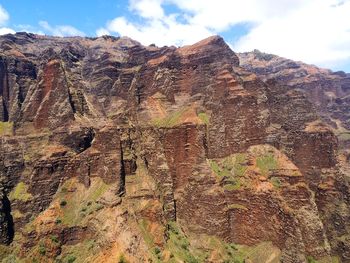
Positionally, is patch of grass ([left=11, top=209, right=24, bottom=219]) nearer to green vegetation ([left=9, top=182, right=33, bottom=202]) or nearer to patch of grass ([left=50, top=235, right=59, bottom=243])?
green vegetation ([left=9, top=182, right=33, bottom=202])

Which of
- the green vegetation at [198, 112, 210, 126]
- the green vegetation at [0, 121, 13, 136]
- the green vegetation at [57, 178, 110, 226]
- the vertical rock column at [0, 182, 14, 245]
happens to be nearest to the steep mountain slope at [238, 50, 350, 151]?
the green vegetation at [198, 112, 210, 126]

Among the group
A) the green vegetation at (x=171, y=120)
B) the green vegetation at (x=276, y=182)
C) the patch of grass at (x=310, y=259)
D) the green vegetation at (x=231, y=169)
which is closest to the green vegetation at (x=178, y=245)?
the green vegetation at (x=231, y=169)

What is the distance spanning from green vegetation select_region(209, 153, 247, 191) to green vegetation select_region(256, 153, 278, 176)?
3267 millimetres

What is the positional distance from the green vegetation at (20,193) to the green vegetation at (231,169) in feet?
134

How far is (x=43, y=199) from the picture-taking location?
87500 mm

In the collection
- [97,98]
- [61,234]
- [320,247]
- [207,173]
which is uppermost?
[97,98]

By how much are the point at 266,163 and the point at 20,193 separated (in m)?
54.8

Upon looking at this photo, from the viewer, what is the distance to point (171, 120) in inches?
3930

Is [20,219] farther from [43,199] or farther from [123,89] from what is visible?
[123,89]

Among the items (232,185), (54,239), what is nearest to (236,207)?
(232,185)

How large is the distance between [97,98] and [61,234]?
2231 inches

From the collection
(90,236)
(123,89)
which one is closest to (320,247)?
(90,236)

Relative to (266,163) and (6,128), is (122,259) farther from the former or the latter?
(6,128)

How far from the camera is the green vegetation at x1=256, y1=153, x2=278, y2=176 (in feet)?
291
